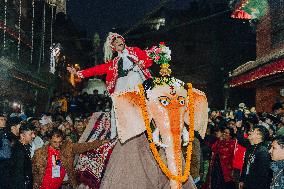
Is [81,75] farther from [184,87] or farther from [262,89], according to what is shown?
[262,89]

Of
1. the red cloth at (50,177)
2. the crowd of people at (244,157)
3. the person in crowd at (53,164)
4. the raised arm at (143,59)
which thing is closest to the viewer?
the crowd of people at (244,157)

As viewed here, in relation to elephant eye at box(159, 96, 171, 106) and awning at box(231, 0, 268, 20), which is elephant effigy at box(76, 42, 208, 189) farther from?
awning at box(231, 0, 268, 20)

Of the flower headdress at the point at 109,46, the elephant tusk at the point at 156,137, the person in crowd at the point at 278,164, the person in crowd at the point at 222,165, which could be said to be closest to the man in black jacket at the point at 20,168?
the flower headdress at the point at 109,46

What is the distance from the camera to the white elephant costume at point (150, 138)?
4.20 m

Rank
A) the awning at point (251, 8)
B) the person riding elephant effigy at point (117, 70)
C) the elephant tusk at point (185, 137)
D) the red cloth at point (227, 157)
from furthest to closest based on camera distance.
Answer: the awning at point (251, 8), the red cloth at point (227, 157), the person riding elephant effigy at point (117, 70), the elephant tusk at point (185, 137)

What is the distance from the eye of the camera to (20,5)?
2472 centimetres

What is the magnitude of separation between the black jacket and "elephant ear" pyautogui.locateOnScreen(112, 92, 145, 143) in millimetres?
2202

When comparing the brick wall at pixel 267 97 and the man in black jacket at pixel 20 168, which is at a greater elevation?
the brick wall at pixel 267 97

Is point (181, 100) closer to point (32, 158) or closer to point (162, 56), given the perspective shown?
point (162, 56)

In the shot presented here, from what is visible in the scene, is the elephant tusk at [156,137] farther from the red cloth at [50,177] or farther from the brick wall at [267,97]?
the brick wall at [267,97]

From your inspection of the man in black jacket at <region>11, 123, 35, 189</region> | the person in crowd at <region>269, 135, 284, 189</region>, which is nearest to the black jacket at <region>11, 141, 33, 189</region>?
the man in black jacket at <region>11, 123, 35, 189</region>

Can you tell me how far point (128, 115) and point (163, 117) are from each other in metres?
0.38

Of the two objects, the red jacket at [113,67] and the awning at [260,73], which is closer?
the red jacket at [113,67]

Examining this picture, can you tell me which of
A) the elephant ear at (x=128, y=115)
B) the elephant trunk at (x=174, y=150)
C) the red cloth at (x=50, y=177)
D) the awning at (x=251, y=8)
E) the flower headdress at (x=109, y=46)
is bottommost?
the red cloth at (x=50, y=177)
